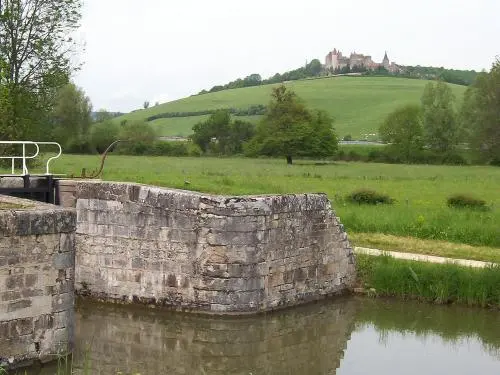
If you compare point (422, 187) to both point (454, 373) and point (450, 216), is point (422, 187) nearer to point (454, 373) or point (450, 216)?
point (450, 216)

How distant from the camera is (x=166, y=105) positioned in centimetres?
10806

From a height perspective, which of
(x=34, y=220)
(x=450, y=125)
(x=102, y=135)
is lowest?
(x=34, y=220)

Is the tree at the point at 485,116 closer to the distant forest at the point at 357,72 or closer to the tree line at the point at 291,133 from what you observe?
the tree line at the point at 291,133

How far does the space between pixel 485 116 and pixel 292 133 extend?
15492 millimetres

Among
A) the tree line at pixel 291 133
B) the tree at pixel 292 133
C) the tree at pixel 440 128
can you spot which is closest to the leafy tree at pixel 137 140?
the tree line at pixel 291 133

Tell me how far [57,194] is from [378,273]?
22.8 feet

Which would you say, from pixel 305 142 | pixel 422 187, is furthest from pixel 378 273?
pixel 305 142

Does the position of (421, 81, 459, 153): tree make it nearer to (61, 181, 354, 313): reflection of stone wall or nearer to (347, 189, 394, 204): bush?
(347, 189, 394, 204): bush

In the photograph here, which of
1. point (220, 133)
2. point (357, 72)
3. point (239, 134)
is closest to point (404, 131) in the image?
point (239, 134)

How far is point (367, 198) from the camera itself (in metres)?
24.0

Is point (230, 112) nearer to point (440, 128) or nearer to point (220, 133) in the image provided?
point (220, 133)

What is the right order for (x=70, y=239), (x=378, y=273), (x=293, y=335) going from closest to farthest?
(x=70, y=239)
(x=293, y=335)
(x=378, y=273)

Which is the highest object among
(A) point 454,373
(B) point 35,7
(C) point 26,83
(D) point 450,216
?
(B) point 35,7

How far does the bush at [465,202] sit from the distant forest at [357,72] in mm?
75468
